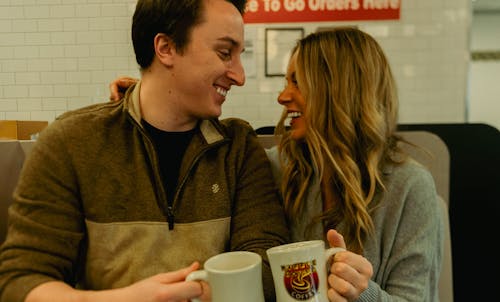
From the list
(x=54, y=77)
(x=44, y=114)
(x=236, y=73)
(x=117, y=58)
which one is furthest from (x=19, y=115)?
(x=236, y=73)

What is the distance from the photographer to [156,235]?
107cm

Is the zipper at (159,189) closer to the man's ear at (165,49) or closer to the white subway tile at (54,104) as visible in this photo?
the man's ear at (165,49)

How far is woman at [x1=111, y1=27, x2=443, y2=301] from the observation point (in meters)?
1.10

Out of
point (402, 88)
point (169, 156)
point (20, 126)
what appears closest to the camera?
point (169, 156)

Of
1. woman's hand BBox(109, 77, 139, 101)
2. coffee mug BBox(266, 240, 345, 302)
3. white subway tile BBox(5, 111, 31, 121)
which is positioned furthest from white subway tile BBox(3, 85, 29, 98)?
coffee mug BBox(266, 240, 345, 302)

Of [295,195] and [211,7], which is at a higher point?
[211,7]

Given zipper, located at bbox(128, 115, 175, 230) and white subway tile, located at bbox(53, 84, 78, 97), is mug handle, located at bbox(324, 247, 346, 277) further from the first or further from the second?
white subway tile, located at bbox(53, 84, 78, 97)

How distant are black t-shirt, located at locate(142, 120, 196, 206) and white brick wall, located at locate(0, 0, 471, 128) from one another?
2344mm

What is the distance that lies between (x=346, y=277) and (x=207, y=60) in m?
0.73

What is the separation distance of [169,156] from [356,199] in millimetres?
539

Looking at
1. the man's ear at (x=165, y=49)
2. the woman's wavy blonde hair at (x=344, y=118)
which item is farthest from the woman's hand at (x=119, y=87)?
the woman's wavy blonde hair at (x=344, y=118)

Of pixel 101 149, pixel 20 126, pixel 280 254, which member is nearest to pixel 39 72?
pixel 20 126

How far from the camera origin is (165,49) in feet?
4.09

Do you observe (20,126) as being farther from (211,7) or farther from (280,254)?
(280,254)
